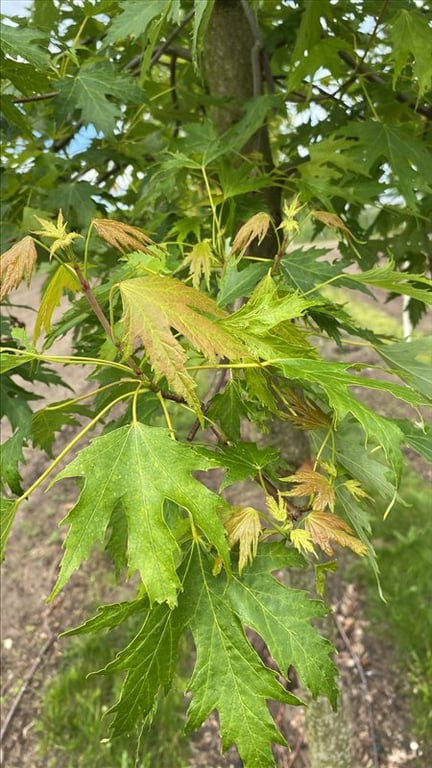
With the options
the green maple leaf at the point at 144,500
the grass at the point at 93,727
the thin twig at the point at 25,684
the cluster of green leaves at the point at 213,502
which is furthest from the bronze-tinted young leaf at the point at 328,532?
the thin twig at the point at 25,684

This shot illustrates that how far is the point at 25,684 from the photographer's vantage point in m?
2.55

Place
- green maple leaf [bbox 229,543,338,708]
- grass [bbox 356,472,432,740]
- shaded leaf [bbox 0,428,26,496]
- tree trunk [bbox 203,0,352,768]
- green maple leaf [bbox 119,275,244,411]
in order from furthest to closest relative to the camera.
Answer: grass [bbox 356,472,432,740] < tree trunk [bbox 203,0,352,768] < shaded leaf [bbox 0,428,26,496] < green maple leaf [bbox 229,543,338,708] < green maple leaf [bbox 119,275,244,411]

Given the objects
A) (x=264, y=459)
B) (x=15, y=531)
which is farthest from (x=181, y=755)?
(x=264, y=459)

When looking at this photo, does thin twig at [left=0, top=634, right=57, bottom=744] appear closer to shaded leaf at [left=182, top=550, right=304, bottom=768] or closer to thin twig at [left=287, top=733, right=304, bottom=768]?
thin twig at [left=287, top=733, right=304, bottom=768]

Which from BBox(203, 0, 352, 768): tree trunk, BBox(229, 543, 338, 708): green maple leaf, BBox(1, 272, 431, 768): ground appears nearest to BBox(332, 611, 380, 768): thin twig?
BBox(1, 272, 431, 768): ground

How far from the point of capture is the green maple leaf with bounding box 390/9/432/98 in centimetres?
117

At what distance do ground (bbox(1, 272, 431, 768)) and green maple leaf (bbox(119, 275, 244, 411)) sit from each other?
173 cm

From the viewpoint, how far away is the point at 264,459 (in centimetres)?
75

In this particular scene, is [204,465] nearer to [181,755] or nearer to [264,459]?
[264,459]

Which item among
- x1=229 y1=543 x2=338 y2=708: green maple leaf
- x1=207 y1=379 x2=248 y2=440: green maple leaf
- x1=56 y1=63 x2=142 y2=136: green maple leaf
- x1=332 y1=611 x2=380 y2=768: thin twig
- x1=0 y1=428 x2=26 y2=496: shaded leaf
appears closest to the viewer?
x1=229 y1=543 x2=338 y2=708: green maple leaf

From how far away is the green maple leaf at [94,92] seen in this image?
1.31m

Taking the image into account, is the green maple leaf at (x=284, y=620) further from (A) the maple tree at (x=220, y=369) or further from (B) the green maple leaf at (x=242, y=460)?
(B) the green maple leaf at (x=242, y=460)

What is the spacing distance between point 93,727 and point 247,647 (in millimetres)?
1922

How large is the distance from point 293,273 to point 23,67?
2.38 feet
